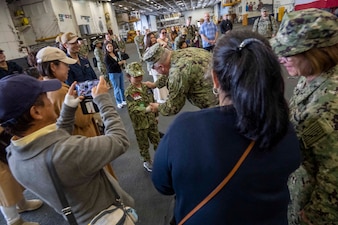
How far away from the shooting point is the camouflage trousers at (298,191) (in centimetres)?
107

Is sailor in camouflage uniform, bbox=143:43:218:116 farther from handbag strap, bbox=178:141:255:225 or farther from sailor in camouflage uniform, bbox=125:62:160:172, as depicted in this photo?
handbag strap, bbox=178:141:255:225

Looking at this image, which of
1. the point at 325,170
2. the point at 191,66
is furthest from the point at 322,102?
the point at 191,66

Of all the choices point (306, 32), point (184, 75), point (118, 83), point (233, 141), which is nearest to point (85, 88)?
point (184, 75)

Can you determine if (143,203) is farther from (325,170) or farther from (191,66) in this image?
(325,170)

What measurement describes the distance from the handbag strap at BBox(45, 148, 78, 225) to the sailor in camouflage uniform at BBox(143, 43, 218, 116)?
3.72ft

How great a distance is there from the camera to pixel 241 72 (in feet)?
2.09

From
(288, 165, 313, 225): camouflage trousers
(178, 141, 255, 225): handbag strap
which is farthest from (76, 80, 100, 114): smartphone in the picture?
(288, 165, 313, 225): camouflage trousers

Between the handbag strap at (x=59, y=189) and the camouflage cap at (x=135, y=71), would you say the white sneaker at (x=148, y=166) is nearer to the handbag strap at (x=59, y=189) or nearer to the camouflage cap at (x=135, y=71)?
the camouflage cap at (x=135, y=71)

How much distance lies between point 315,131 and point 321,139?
39 millimetres

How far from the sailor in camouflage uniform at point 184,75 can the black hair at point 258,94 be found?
106 centimetres

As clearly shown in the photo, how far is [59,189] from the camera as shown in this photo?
0.93 m

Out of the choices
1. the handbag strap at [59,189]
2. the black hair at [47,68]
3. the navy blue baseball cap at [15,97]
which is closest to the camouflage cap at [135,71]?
the black hair at [47,68]

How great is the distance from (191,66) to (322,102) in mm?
1022

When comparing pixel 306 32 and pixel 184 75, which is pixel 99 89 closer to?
pixel 184 75
